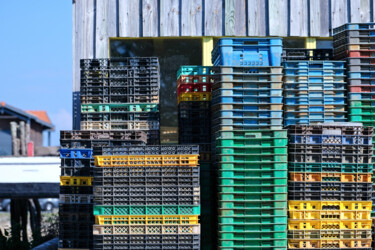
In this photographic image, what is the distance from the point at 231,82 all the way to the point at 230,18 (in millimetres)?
5954

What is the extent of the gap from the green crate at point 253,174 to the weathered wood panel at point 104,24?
23.2 ft

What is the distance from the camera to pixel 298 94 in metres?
13.6

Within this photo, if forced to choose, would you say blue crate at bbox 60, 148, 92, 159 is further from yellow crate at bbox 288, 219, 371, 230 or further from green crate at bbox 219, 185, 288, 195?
yellow crate at bbox 288, 219, 371, 230

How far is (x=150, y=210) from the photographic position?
1219 centimetres

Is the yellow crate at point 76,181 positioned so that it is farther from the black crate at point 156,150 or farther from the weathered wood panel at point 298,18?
the weathered wood panel at point 298,18

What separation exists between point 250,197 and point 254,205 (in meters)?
0.17

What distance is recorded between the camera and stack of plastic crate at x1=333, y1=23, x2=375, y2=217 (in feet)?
45.0

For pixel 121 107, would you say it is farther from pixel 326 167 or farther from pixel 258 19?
pixel 258 19

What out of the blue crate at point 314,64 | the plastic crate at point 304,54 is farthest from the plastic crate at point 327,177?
the plastic crate at point 304,54

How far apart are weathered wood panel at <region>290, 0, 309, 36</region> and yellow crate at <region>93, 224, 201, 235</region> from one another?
8195mm

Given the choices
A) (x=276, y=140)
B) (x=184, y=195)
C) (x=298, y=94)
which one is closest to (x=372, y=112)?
(x=298, y=94)

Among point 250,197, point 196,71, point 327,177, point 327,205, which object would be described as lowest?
point 327,205

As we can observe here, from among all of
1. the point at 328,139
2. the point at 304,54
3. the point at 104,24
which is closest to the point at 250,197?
the point at 328,139

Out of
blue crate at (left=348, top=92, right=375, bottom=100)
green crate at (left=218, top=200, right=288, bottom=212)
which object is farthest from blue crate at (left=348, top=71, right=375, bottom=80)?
green crate at (left=218, top=200, right=288, bottom=212)
